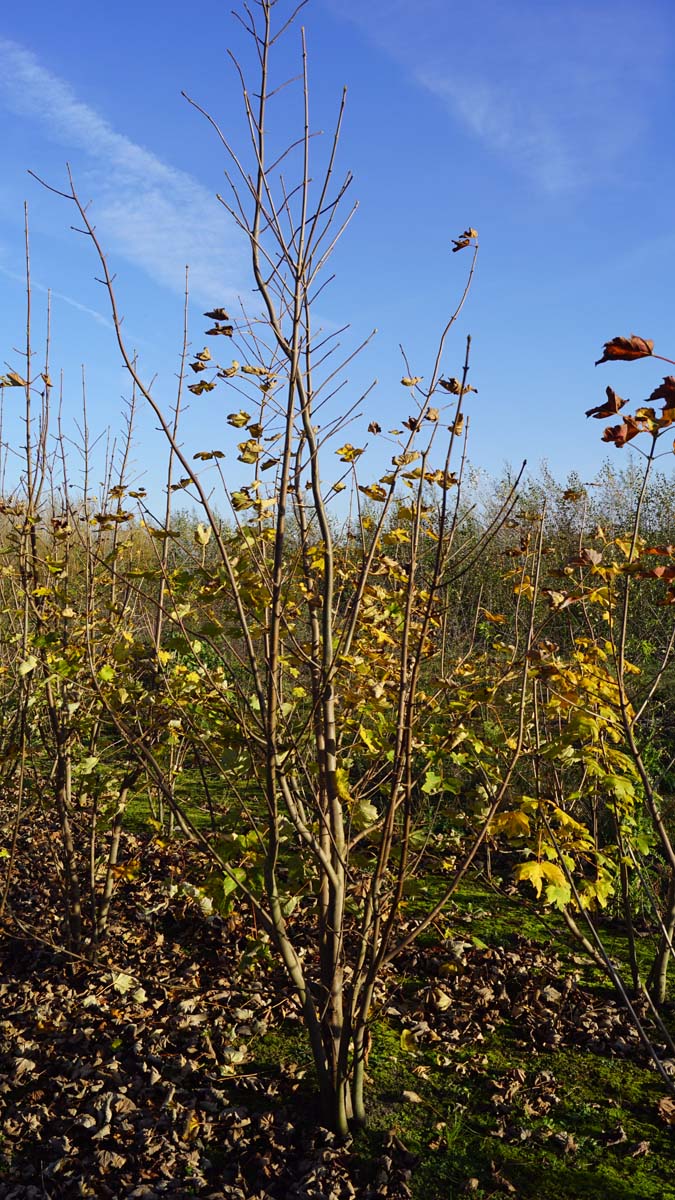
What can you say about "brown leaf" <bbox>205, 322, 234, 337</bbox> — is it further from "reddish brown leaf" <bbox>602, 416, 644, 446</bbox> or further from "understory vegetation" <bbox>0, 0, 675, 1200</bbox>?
"reddish brown leaf" <bbox>602, 416, 644, 446</bbox>

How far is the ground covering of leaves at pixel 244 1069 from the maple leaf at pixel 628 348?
240 centimetres

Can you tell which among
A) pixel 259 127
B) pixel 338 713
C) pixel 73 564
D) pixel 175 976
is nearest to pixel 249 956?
pixel 175 976

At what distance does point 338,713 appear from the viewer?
3.25m

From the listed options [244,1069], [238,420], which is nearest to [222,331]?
[238,420]

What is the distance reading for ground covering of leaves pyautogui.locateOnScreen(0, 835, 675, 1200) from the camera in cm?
265

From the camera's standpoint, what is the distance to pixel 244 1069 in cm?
313

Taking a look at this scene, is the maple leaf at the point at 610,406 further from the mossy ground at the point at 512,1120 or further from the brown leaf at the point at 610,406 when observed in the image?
the mossy ground at the point at 512,1120

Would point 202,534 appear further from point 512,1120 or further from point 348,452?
point 512,1120

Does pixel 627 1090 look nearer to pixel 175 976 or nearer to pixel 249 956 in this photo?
pixel 249 956

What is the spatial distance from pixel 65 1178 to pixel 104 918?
132cm

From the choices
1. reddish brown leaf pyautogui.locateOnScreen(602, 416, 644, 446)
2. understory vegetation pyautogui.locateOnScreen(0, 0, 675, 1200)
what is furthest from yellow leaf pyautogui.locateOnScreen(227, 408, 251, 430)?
reddish brown leaf pyautogui.locateOnScreen(602, 416, 644, 446)

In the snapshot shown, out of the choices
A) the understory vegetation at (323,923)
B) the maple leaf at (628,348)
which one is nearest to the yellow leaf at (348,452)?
the understory vegetation at (323,923)

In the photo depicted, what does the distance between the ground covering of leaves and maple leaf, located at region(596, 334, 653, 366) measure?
2.40 meters

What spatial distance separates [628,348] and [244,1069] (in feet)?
9.36
